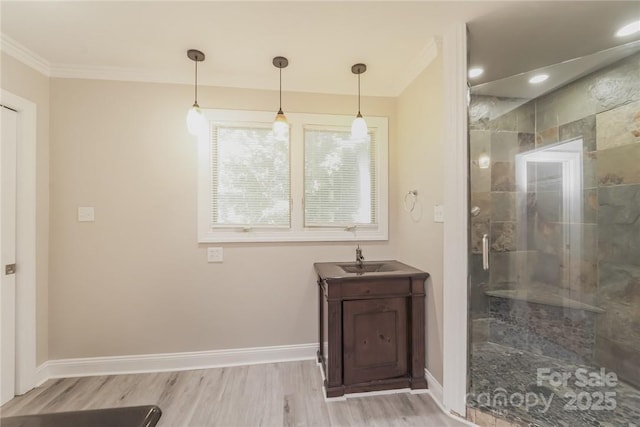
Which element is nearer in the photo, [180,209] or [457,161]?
[457,161]

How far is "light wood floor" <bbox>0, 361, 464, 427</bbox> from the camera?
5.61 feet

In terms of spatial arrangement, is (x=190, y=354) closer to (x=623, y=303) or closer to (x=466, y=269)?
(x=466, y=269)

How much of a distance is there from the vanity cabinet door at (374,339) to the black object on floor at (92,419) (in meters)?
1.35

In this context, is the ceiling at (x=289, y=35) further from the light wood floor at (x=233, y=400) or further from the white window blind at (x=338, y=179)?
the light wood floor at (x=233, y=400)

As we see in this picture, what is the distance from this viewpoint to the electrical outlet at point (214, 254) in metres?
2.33

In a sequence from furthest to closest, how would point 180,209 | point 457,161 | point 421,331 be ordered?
point 180,209 < point 421,331 < point 457,161

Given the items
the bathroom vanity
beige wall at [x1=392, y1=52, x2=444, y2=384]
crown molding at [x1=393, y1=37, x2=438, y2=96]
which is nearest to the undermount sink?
beige wall at [x1=392, y1=52, x2=444, y2=384]

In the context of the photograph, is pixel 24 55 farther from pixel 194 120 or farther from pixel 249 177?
pixel 249 177

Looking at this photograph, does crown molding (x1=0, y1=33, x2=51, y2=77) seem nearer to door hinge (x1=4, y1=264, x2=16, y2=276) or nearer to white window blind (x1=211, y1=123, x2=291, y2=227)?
white window blind (x1=211, y1=123, x2=291, y2=227)

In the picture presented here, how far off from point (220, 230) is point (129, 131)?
3.82 feet

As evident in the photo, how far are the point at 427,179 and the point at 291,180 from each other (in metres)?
1.20

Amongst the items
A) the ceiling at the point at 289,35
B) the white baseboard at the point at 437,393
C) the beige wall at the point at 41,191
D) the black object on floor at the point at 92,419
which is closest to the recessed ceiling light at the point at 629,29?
the ceiling at the point at 289,35

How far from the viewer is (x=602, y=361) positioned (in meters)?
2.06

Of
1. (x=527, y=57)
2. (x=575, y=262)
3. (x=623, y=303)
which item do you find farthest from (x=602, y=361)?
(x=527, y=57)
